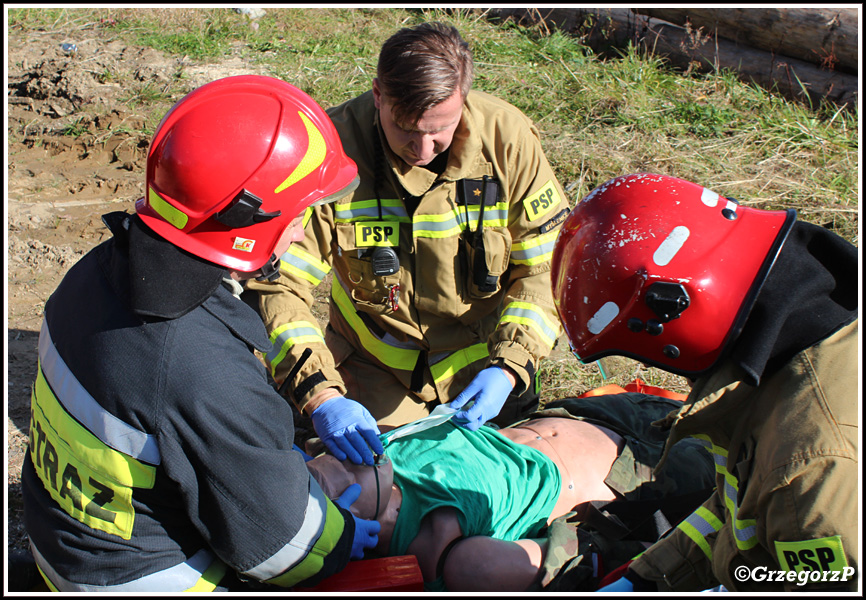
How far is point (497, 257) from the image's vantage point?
3.44 m

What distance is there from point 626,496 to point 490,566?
0.85m

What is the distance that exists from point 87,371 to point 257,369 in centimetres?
46

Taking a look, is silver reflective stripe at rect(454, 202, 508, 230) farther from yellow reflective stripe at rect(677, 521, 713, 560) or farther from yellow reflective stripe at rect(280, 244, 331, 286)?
yellow reflective stripe at rect(677, 521, 713, 560)

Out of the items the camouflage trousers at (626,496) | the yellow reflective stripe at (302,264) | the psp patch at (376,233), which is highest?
the psp patch at (376,233)

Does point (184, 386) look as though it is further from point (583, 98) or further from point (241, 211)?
point (583, 98)

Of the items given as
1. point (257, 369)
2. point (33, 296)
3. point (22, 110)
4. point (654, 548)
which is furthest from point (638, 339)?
point (22, 110)

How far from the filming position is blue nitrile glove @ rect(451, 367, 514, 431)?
316 cm

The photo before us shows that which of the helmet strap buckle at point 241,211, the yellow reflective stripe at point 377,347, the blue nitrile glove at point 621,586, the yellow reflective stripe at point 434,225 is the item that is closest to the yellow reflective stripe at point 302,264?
the yellow reflective stripe at point 377,347

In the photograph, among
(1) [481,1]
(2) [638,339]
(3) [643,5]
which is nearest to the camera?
(2) [638,339]

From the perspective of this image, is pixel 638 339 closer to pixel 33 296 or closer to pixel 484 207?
pixel 484 207

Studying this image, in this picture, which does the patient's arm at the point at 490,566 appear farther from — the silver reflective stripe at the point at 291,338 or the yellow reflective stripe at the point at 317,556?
the silver reflective stripe at the point at 291,338

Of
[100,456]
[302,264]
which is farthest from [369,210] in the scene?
[100,456]

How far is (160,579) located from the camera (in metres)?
2.09

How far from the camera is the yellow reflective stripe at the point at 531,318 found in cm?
342
